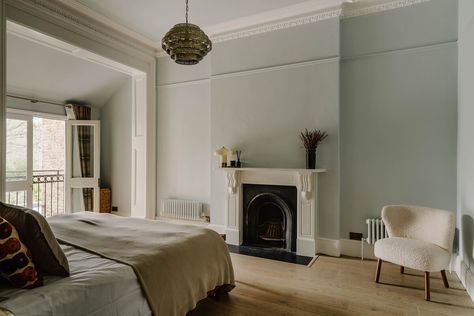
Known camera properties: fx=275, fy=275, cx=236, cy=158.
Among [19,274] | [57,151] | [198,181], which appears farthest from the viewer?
[57,151]

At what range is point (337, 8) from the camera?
11.5 ft

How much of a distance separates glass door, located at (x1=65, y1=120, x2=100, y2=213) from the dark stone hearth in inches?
118

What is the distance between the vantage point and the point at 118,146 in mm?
5445

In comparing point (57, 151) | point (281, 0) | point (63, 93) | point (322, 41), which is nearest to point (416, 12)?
point (322, 41)

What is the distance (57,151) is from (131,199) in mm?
2756

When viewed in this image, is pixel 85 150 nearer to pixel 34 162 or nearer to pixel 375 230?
pixel 34 162

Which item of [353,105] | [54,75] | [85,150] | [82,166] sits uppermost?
[54,75]

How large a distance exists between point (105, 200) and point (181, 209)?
5.70 ft

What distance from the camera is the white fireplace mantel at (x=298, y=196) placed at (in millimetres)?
3521

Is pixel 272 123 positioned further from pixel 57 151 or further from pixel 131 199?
pixel 57 151

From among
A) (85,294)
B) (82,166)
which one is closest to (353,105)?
(85,294)

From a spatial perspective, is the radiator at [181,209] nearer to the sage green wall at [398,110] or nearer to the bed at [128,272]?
the bed at [128,272]

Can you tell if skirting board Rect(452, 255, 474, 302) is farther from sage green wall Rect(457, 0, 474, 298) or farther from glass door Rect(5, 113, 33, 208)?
glass door Rect(5, 113, 33, 208)

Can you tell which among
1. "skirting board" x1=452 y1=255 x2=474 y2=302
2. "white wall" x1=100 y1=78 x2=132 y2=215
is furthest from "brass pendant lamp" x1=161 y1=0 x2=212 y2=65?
"white wall" x1=100 y1=78 x2=132 y2=215
